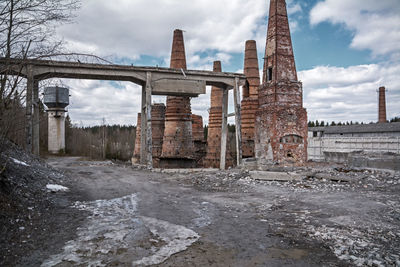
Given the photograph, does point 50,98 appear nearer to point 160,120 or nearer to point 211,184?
point 160,120

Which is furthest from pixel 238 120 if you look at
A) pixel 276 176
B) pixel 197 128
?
pixel 197 128

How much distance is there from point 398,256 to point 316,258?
89 cm

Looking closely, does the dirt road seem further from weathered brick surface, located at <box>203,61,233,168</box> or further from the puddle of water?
weathered brick surface, located at <box>203,61,233,168</box>

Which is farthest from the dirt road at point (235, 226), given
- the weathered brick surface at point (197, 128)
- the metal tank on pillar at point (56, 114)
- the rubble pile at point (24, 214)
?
the metal tank on pillar at point (56, 114)

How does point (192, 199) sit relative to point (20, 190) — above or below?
below

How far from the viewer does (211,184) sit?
7984 mm

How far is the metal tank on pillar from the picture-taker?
20641mm

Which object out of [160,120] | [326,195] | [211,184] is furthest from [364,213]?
[160,120]

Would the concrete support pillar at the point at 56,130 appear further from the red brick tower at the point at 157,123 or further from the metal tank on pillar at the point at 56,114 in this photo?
the red brick tower at the point at 157,123

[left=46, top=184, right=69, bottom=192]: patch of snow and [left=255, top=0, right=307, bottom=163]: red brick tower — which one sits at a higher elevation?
Answer: [left=255, top=0, right=307, bottom=163]: red brick tower

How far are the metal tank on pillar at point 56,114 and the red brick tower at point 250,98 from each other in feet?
42.8

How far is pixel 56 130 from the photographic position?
70.4ft

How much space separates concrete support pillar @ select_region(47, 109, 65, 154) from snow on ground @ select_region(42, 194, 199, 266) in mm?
18711

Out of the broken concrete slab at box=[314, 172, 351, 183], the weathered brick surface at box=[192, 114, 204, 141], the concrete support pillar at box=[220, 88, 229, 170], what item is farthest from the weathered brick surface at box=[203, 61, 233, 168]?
the broken concrete slab at box=[314, 172, 351, 183]
